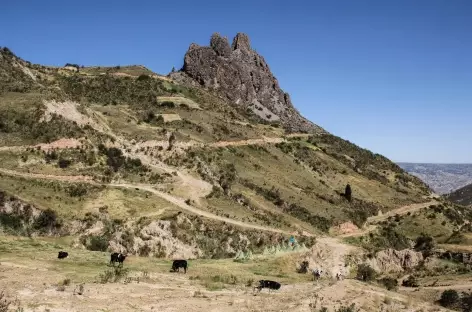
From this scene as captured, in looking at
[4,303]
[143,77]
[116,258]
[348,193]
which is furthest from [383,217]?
[4,303]

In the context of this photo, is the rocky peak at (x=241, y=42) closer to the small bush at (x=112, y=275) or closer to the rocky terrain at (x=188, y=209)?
the rocky terrain at (x=188, y=209)

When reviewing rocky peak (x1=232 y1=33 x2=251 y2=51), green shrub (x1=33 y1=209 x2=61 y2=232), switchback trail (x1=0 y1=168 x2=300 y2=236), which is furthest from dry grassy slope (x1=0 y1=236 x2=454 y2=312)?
rocky peak (x1=232 y1=33 x2=251 y2=51)

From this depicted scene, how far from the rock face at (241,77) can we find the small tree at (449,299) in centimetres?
12447

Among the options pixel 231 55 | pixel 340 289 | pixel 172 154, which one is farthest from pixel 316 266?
pixel 231 55

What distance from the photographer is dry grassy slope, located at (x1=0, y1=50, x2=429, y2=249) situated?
6353cm

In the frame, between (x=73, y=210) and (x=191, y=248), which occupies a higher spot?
(x=73, y=210)

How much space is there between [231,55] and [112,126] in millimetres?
92605

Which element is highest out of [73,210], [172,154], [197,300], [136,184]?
[172,154]

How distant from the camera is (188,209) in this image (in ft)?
200

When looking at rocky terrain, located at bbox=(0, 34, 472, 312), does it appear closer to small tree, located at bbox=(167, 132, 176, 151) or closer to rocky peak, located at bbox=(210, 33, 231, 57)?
→ small tree, located at bbox=(167, 132, 176, 151)

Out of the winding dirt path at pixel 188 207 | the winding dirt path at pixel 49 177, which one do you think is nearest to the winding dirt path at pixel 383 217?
the winding dirt path at pixel 188 207

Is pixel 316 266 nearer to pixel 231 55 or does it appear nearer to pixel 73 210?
pixel 73 210

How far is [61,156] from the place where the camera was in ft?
209

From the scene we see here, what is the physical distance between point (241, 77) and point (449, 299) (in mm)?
142572
